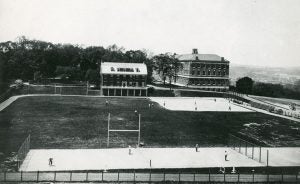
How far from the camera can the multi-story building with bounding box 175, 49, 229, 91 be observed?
107938 millimetres

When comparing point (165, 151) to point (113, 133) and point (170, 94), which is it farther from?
point (170, 94)

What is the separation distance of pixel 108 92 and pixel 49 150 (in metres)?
51.1

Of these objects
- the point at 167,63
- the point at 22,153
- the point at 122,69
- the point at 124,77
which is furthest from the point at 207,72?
the point at 22,153

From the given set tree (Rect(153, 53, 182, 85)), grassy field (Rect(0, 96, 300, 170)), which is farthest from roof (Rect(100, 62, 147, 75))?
tree (Rect(153, 53, 182, 85))

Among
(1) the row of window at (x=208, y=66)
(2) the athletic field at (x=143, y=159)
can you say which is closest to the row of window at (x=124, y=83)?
(1) the row of window at (x=208, y=66)

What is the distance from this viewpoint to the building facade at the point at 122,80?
8644 cm

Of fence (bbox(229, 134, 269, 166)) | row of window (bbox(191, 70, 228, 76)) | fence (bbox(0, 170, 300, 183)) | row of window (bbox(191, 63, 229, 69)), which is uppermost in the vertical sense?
row of window (bbox(191, 63, 229, 69))

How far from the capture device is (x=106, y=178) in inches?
1021

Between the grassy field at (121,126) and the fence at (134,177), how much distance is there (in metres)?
8.40

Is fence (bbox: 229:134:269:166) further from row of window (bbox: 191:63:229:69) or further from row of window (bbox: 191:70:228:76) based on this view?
row of window (bbox: 191:63:229:69)

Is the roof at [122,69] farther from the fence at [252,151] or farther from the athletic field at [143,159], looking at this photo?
the athletic field at [143,159]

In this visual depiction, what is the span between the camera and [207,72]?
10856 cm

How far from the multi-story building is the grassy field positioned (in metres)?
38.9

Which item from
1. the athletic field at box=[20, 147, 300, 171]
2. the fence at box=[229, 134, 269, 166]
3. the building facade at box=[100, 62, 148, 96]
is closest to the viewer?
the athletic field at box=[20, 147, 300, 171]
